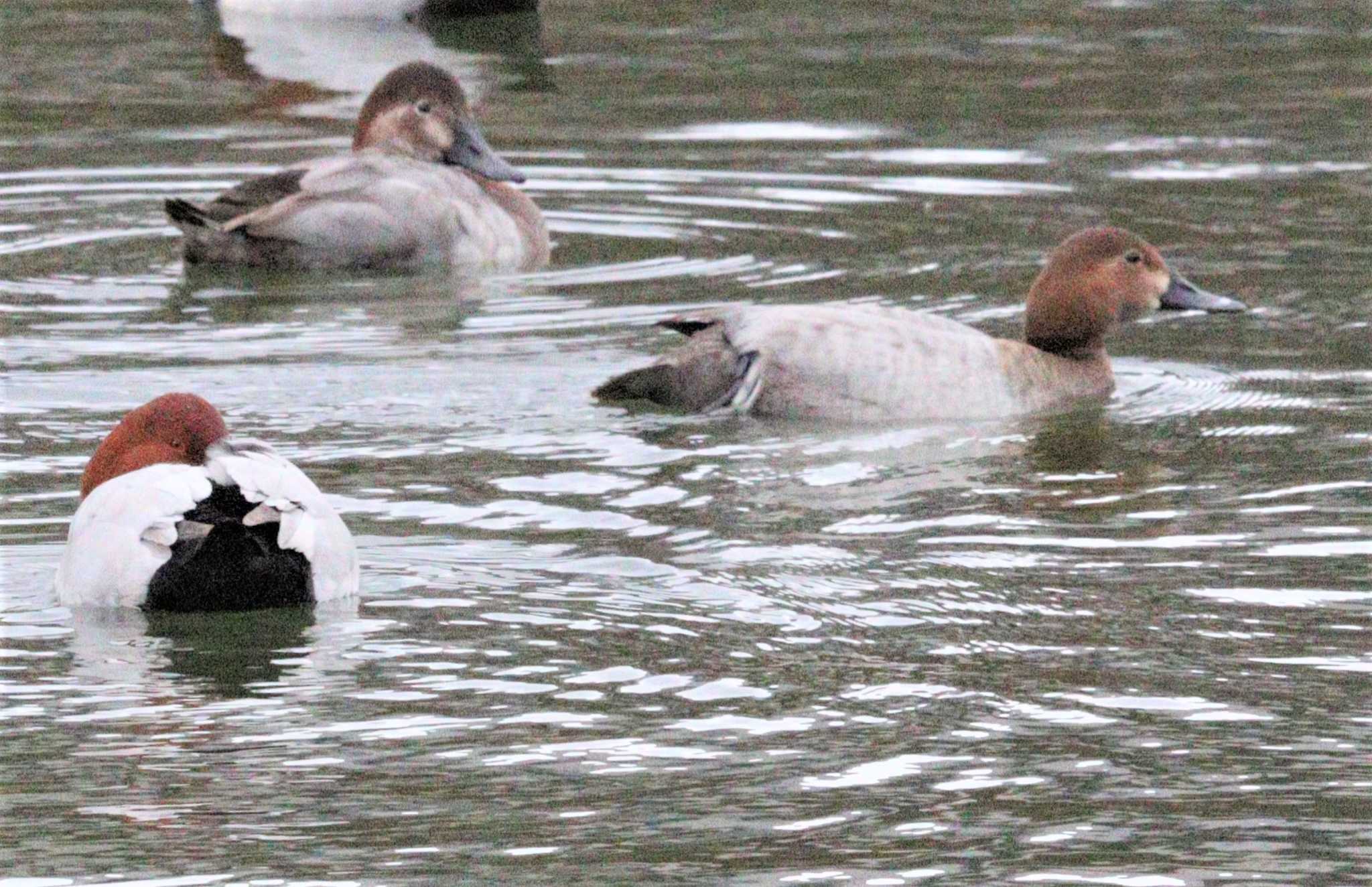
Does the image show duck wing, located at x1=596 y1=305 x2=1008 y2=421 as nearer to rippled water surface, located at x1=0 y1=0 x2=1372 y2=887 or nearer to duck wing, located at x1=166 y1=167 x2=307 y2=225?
rippled water surface, located at x1=0 y1=0 x2=1372 y2=887

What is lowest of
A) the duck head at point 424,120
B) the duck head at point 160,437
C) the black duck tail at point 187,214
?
the duck head at point 160,437

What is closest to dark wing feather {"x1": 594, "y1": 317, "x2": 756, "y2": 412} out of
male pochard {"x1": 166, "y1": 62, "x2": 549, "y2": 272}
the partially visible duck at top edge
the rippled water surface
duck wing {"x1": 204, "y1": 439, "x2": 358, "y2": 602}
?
the rippled water surface

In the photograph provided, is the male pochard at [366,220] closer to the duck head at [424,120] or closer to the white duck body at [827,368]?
the duck head at [424,120]

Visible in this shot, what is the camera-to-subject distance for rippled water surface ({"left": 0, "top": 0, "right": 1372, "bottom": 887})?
17.9 feet

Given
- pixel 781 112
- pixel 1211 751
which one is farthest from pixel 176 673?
pixel 781 112

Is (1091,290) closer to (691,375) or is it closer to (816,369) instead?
(816,369)

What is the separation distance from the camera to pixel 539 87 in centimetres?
1764

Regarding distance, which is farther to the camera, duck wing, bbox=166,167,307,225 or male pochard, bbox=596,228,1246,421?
duck wing, bbox=166,167,307,225

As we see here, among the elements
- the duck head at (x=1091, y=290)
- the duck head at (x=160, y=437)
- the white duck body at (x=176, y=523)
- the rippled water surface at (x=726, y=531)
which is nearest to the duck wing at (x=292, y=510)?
the white duck body at (x=176, y=523)

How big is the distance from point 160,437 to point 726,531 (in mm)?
1569

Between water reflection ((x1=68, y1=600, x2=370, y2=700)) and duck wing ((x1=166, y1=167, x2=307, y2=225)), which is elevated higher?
duck wing ((x1=166, y1=167, x2=307, y2=225))

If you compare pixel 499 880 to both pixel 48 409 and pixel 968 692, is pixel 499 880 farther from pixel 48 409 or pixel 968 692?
pixel 48 409

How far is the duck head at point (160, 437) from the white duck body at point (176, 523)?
27cm

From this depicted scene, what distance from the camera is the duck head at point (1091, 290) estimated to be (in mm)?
10312
